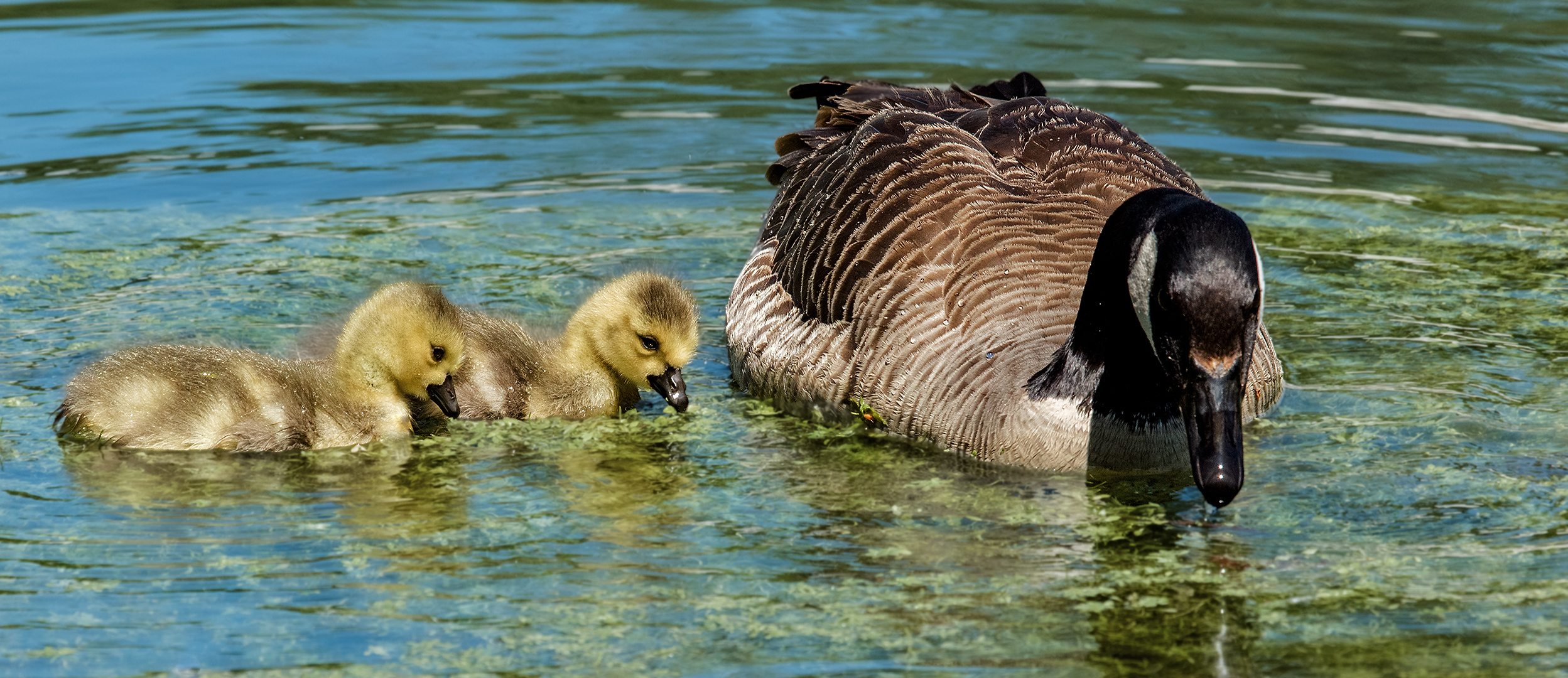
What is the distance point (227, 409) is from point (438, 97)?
7.05 m

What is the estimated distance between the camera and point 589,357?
754 centimetres

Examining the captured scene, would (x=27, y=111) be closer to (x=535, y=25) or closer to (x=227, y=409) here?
(x=535, y=25)

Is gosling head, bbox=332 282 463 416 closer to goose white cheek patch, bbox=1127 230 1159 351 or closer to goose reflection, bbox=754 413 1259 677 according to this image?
goose reflection, bbox=754 413 1259 677

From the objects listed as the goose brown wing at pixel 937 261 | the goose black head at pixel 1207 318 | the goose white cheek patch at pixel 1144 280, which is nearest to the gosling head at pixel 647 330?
the goose brown wing at pixel 937 261

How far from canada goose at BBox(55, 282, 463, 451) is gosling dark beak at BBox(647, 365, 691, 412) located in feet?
2.75

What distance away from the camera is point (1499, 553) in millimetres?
5809

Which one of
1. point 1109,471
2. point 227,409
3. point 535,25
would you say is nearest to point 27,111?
point 535,25

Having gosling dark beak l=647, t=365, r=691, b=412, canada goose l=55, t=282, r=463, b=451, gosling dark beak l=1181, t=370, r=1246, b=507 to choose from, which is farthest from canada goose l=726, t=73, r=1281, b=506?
canada goose l=55, t=282, r=463, b=451

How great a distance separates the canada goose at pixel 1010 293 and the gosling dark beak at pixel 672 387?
47cm

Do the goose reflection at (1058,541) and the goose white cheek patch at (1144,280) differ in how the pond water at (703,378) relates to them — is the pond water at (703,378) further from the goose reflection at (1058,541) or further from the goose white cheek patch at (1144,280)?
the goose white cheek patch at (1144,280)

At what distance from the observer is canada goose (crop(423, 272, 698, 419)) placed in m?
7.35

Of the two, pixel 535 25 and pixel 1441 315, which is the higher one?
pixel 535 25

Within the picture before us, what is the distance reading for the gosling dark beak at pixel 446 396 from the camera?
23.4 feet

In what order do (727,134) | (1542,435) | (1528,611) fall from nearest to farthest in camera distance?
(1528,611) → (1542,435) → (727,134)
